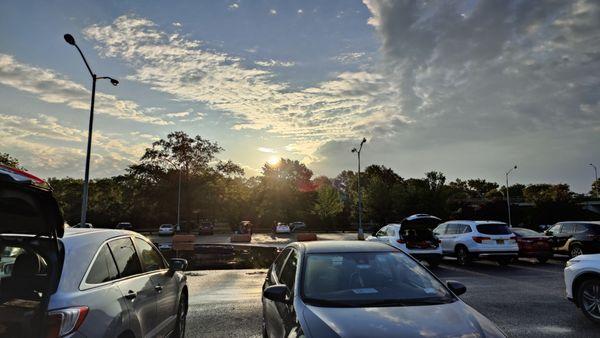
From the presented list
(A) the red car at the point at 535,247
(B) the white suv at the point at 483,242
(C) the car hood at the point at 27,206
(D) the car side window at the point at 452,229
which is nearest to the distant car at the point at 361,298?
(C) the car hood at the point at 27,206

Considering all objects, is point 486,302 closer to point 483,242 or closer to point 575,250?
point 483,242

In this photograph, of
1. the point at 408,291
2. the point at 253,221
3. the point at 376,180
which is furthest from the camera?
the point at 253,221

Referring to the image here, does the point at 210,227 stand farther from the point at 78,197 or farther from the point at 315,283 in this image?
the point at 315,283

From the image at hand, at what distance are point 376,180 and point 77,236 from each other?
59.0 m

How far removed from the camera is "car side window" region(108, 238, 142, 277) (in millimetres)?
4199

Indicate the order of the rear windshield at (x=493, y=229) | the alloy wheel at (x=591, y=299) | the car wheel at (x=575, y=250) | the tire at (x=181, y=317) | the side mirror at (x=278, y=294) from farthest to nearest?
1. the car wheel at (x=575, y=250)
2. the rear windshield at (x=493, y=229)
3. the alloy wheel at (x=591, y=299)
4. the tire at (x=181, y=317)
5. the side mirror at (x=278, y=294)

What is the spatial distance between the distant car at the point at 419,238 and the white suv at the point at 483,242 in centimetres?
161

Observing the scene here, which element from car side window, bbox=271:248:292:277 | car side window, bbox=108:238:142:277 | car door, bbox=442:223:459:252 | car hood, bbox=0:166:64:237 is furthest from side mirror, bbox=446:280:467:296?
car door, bbox=442:223:459:252

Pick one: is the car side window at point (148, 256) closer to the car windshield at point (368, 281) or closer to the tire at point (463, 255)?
the car windshield at point (368, 281)

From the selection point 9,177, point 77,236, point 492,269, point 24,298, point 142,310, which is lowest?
point 492,269

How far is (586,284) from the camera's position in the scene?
7039 mm

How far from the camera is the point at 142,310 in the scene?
4.20 meters

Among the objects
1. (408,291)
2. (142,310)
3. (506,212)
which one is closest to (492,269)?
(408,291)

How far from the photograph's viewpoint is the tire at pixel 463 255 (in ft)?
52.0
